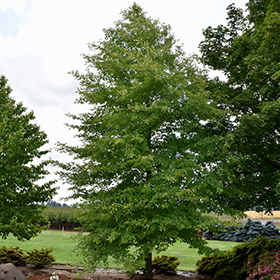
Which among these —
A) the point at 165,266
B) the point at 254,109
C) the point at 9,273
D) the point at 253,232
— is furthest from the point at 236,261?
the point at 253,232

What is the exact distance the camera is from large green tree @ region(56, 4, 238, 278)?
7516 mm

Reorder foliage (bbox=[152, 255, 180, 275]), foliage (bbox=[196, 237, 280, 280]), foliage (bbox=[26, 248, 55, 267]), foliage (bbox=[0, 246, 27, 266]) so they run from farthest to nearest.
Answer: foliage (bbox=[0, 246, 27, 266]) < foliage (bbox=[26, 248, 55, 267]) < foliage (bbox=[152, 255, 180, 275]) < foliage (bbox=[196, 237, 280, 280])

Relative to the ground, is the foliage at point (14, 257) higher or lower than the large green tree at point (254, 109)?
lower

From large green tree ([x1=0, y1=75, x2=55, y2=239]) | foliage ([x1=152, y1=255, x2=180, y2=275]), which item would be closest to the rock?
large green tree ([x1=0, y1=75, x2=55, y2=239])

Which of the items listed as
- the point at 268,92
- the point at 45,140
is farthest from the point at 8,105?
the point at 268,92

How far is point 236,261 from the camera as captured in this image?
10.3 meters

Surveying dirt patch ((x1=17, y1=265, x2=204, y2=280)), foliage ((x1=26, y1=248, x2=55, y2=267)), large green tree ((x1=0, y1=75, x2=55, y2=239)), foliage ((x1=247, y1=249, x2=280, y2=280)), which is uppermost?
large green tree ((x1=0, y1=75, x2=55, y2=239))

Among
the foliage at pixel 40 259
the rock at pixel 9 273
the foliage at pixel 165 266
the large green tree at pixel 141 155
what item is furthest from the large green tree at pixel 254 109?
the foliage at pixel 40 259

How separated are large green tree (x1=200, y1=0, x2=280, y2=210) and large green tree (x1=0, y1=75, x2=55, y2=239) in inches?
314

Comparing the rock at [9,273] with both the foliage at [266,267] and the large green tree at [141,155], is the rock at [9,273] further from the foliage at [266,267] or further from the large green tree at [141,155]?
the foliage at [266,267]

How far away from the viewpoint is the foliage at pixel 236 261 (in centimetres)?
948

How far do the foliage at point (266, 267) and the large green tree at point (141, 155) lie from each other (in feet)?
6.75

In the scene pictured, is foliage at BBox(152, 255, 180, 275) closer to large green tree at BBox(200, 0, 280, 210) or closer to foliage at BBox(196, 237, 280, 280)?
foliage at BBox(196, 237, 280, 280)

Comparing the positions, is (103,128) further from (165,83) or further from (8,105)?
(8,105)
